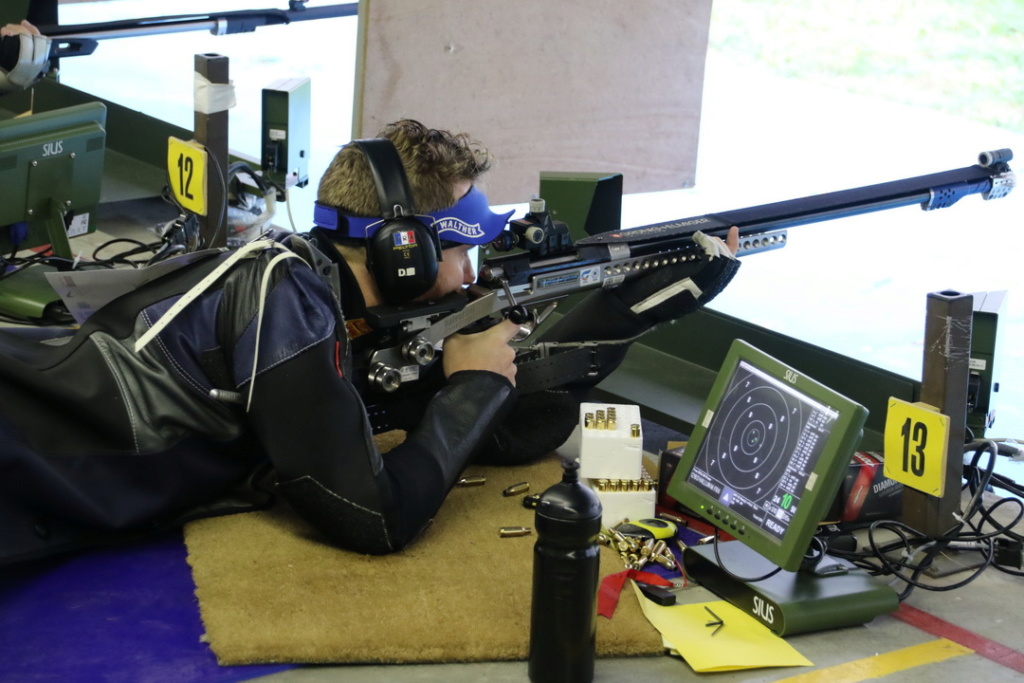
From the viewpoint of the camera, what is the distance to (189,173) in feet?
11.6

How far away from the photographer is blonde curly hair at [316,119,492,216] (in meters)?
2.41

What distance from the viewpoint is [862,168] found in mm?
4078

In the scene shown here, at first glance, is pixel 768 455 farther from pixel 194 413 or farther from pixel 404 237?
pixel 194 413

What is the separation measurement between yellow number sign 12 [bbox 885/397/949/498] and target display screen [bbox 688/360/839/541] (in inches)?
11.4

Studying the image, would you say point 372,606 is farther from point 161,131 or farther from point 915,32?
point 161,131

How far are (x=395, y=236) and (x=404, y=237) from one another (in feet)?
0.06

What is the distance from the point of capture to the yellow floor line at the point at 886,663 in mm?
2061

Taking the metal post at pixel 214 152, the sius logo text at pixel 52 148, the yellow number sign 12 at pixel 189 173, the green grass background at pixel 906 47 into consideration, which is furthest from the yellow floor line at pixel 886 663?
the sius logo text at pixel 52 148

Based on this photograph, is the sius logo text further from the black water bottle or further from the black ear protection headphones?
the black water bottle

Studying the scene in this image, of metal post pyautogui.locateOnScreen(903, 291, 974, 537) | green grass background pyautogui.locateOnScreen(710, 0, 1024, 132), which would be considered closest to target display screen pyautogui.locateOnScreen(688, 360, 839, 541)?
metal post pyautogui.locateOnScreen(903, 291, 974, 537)

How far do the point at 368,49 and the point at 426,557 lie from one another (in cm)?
A: 178

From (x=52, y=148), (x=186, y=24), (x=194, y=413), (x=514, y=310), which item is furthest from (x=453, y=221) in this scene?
(x=186, y=24)

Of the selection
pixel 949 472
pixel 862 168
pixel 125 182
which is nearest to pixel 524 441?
pixel 949 472

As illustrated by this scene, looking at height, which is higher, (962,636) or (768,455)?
(768,455)
